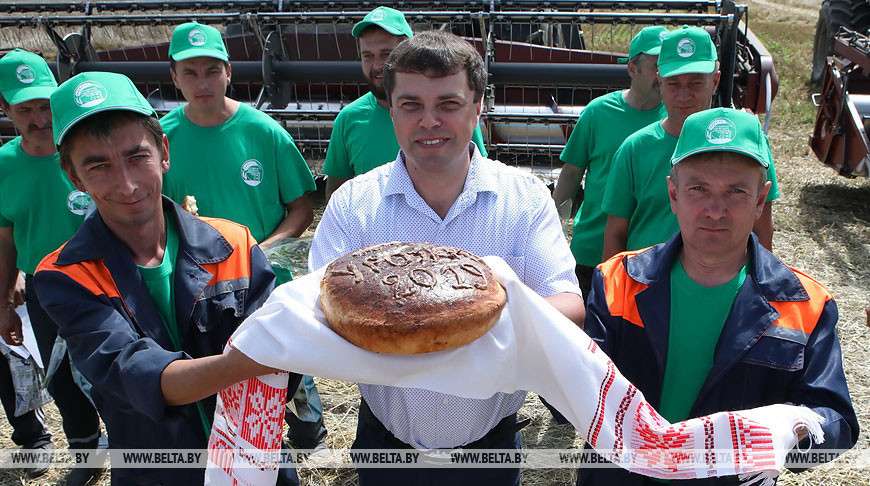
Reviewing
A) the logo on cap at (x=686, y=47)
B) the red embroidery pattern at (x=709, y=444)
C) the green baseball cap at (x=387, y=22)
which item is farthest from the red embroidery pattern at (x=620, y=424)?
the green baseball cap at (x=387, y=22)

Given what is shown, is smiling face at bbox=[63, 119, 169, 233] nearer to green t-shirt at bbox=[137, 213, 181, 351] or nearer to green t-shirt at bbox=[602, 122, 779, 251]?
green t-shirt at bbox=[137, 213, 181, 351]

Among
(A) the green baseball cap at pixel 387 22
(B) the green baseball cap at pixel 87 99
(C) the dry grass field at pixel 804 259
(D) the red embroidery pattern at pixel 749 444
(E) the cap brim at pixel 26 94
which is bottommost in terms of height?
(C) the dry grass field at pixel 804 259

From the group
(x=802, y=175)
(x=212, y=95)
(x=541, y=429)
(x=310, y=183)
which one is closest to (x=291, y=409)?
(x=310, y=183)

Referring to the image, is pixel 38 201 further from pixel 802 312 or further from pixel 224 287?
pixel 802 312

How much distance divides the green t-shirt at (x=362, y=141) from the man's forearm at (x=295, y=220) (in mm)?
333

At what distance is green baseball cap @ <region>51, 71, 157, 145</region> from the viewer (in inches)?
62.6

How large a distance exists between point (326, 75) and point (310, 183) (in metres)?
2.46

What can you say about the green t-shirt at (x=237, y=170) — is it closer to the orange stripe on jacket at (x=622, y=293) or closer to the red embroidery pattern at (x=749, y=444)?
the orange stripe on jacket at (x=622, y=293)

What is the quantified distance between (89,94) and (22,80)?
5.69 feet

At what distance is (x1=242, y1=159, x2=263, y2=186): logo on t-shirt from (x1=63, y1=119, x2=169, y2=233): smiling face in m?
1.38

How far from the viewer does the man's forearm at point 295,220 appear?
3016 mm

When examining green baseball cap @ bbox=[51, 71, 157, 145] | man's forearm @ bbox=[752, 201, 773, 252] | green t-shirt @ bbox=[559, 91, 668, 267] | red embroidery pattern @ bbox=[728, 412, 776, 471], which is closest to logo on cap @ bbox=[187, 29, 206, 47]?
green baseball cap @ bbox=[51, 71, 157, 145]

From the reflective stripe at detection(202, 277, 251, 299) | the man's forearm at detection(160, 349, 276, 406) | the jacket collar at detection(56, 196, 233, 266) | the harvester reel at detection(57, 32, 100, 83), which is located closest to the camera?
the man's forearm at detection(160, 349, 276, 406)

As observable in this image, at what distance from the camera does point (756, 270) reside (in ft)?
5.61
